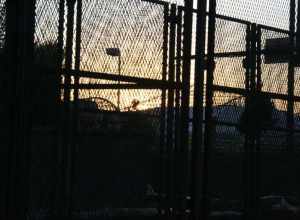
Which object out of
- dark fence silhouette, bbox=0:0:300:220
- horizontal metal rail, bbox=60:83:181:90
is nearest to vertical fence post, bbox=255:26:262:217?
dark fence silhouette, bbox=0:0:300:220

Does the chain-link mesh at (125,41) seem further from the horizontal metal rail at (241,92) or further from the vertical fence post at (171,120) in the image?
the horizontal metal rail at (241,92)

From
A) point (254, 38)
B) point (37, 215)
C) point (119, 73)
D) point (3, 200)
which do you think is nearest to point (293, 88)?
point (254, 38)

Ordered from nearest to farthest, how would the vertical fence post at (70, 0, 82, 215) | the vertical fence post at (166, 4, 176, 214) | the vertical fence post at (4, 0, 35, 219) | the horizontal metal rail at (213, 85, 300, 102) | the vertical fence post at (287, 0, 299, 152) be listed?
1. the vertical fence post at (4, 0, 35, 219)
2. the vertical fence post at (70, 0, 82, 215)
3. the vertical fence post at (166, 4, 176, 214)
4. the horizontal metal rail at (213, 85, 300, 102)
5. the vertical fence post at (287, 0, 299, 152)

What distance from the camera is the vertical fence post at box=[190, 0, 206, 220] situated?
4.90 meters

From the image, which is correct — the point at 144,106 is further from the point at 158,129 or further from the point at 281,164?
the point at 281,164

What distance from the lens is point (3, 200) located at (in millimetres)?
4211

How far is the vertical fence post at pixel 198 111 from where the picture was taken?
4898 mm

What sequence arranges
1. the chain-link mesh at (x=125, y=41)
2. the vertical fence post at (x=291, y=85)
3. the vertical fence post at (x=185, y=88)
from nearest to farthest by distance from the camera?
the vertical fence post at (x=185, y=88) → the chain-link mesh at (x=125, y=41) → the vertical fence post at (x=291, y=85)

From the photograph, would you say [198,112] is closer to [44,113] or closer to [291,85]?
[44,113]

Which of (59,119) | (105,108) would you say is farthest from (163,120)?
(59,119)

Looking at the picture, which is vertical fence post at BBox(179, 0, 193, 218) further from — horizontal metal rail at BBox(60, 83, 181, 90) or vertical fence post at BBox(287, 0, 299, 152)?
vertical fence post at BBox(287, 0, 299, 152)

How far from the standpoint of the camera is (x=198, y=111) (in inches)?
194

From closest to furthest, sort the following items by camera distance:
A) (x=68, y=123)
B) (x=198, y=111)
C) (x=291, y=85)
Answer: (x=198, y=111), (x=68, y=123), (x=291, y=85)

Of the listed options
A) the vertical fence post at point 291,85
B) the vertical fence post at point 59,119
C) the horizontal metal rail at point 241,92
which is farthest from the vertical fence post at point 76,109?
the vertical fence post at point 291,85
